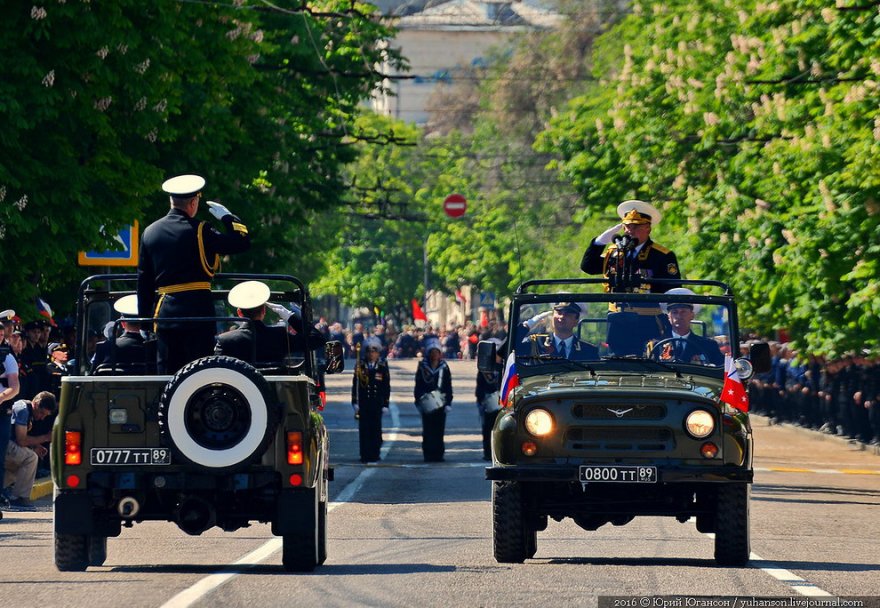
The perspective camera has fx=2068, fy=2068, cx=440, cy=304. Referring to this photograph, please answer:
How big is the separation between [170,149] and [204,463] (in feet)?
57.7

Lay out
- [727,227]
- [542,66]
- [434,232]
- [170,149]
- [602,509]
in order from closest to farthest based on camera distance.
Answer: [602,509] < [170,149] < [727,227] < [542,66] < [434,232]

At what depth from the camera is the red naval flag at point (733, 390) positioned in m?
14.1

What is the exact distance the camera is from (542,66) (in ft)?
273

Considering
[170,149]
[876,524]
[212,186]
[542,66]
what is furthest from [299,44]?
[542,66]

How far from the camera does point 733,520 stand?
14000 mm

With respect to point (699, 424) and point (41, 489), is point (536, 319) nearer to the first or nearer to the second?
point (699, 424)

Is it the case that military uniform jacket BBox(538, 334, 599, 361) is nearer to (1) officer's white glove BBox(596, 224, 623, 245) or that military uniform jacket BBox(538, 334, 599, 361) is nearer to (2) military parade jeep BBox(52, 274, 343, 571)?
(1) officer's white glove BBox(596, 224, 623, 245)

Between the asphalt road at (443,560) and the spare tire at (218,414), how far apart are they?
31.8 inches

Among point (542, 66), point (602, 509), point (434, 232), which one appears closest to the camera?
point (602, 509)

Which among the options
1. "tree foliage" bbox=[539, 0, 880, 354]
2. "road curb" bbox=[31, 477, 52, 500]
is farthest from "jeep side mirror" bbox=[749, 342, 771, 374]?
"tree foliage" bbox=[539, 0, 880, 354]

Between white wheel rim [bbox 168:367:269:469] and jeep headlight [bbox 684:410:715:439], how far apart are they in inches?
114

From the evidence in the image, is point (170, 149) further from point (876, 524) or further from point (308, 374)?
point (308, 374)

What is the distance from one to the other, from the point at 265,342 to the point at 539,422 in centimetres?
193

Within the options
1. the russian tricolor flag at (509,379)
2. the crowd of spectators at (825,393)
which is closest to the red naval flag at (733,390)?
the russian tricolor flag at (509,379)
